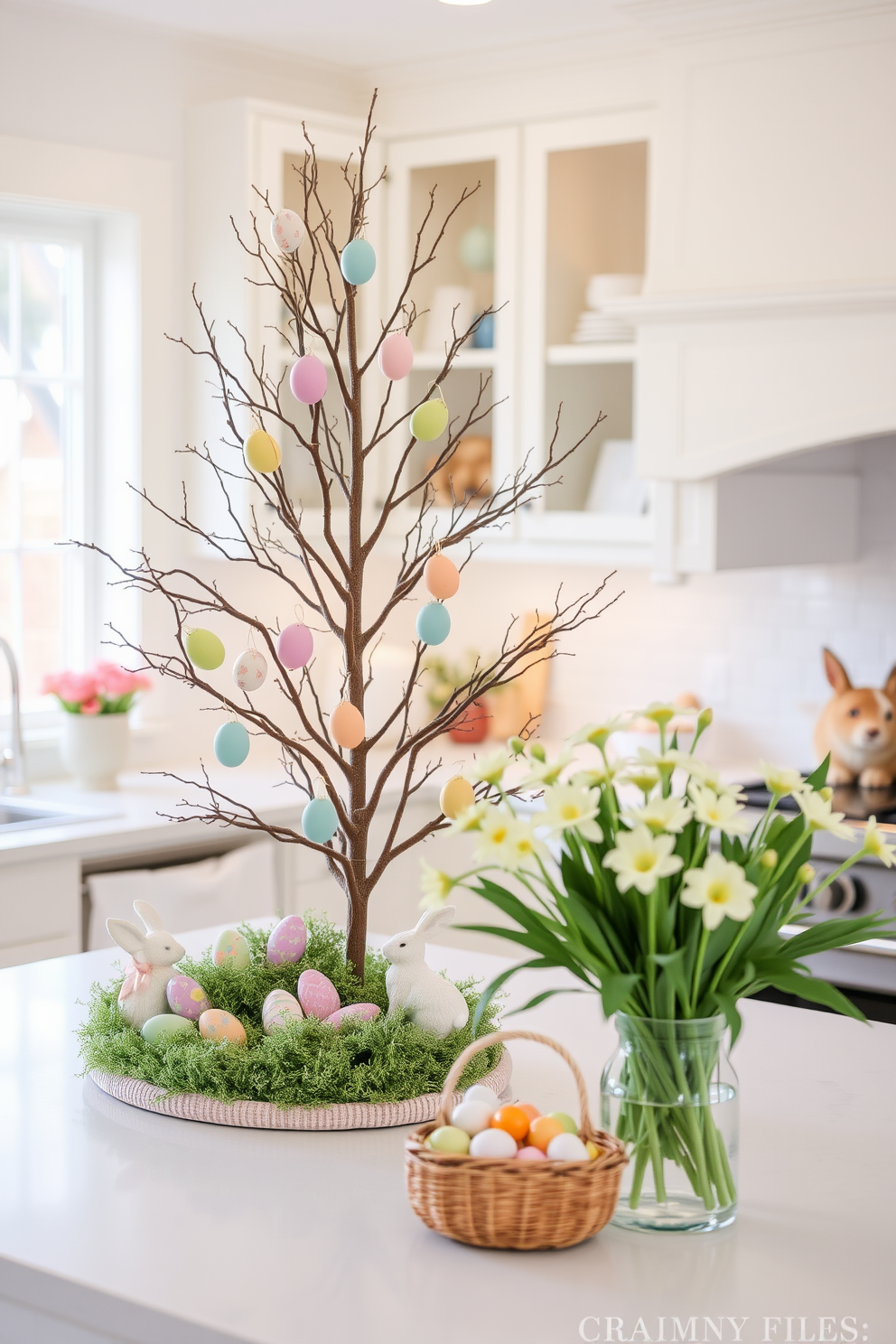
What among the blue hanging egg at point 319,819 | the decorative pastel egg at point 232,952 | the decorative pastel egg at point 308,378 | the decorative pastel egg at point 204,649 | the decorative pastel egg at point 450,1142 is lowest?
the decorative pastel egg at point 450,1142

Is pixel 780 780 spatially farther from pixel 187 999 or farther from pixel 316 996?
pixel 187 999

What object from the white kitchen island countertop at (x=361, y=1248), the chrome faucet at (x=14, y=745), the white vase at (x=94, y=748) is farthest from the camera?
the white vase at (x=94, y=748)

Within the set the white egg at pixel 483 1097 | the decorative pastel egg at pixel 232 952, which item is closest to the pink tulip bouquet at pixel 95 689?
the decorative pastel egg at pixel 232 952

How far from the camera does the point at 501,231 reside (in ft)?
12.2

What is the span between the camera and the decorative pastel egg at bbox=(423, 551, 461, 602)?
1583 mm

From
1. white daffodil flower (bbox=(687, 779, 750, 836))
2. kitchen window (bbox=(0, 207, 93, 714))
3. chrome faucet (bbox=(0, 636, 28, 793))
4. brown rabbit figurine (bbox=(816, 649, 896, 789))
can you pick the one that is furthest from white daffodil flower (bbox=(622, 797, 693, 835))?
kitchen window (bbox=(0, 207, 93, 714))

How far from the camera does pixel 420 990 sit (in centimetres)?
158

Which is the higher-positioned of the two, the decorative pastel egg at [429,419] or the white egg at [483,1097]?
the decorative pastel egg at [429,419]

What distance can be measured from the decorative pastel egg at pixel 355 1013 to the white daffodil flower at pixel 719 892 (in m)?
0.51

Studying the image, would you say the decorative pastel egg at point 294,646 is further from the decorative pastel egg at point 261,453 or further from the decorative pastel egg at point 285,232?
the decorative pastel egg at point 285,232

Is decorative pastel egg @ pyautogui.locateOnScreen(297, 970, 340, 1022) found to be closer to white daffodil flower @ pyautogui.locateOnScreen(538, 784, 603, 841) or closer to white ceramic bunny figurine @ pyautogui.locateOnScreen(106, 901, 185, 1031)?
white ceramic bunny figurine @ pyautogui.locateOnScreen(106, 901, 185, 1031)

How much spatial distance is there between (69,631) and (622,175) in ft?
5.68

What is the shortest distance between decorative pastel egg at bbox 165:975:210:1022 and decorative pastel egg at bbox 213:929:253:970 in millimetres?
79

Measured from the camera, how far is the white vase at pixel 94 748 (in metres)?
3.48
